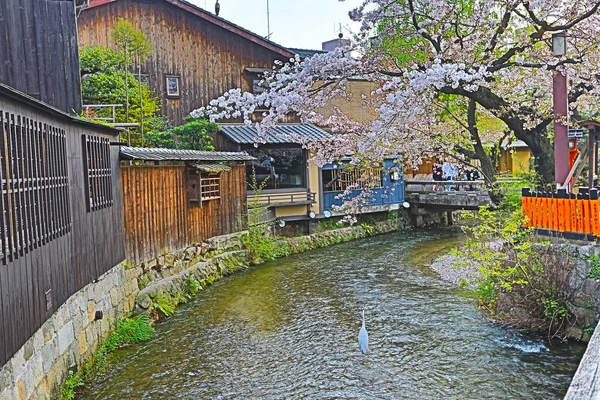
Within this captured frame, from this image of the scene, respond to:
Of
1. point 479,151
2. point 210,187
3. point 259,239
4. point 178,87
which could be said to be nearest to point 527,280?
point 479,151

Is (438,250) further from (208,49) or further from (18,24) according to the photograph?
(18,24)

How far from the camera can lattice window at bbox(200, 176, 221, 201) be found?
51.8 feet

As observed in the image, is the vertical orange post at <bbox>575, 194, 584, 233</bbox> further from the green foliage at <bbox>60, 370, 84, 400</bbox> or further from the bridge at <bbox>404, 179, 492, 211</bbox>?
the bridge at <bbox>404, 179, 492, 211</bbox>

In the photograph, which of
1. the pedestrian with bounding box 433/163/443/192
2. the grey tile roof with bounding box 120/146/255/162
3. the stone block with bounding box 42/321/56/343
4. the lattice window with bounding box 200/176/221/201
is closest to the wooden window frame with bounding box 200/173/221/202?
the lattice window with bounding box 200/176/221/201

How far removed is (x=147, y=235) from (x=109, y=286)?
2577mm

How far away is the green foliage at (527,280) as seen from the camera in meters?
9.73

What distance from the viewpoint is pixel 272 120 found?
31.4ft

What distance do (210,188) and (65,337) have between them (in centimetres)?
880

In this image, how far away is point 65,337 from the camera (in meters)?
7.94

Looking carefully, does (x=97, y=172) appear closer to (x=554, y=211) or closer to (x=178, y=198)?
(x=178, y=198)

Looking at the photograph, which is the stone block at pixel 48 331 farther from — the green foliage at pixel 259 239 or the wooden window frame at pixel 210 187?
the green foliage at pixel 259 239

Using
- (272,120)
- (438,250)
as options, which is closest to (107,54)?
(272,120)

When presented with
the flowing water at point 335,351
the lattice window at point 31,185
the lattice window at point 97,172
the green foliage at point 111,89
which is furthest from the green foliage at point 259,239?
the lattice window at point 31,185

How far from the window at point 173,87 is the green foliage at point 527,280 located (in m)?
14.8
